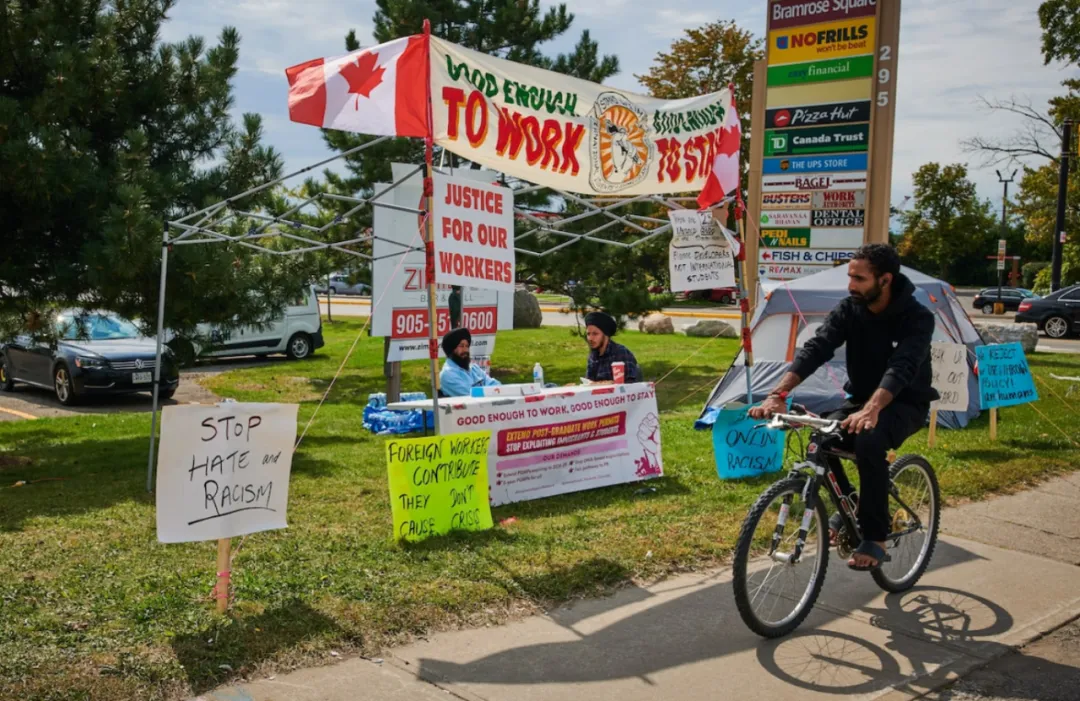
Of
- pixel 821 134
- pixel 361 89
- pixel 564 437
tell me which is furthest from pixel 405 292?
pixel 821 134

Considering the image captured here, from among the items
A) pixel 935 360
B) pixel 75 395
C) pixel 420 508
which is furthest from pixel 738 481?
pixel 75 395

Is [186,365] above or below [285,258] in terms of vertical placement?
below

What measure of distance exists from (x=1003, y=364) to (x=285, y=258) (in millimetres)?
8004

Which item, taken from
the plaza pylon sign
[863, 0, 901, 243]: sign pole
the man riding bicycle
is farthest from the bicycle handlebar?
[863, 0, 901, 243]: sign pole

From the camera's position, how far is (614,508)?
7047mm

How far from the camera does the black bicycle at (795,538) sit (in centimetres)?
451

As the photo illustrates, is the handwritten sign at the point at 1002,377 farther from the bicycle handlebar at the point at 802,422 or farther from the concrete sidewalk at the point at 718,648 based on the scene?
the bicycle handlebar at the point at 802,422

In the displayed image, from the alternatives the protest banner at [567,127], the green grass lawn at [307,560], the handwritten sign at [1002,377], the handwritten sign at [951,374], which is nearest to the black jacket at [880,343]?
the green grass lawn at [307,560]

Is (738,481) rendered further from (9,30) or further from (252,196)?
(9,30)

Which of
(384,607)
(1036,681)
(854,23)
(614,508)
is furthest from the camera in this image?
(854,23)

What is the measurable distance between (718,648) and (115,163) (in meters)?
7.02

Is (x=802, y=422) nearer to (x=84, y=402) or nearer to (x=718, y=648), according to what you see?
(x=718, y=648)

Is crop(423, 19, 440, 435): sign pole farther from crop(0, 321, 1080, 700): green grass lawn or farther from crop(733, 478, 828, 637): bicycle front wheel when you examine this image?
crop(733, 478, 828, 637): bicycle front wheel

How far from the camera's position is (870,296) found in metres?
4.89
